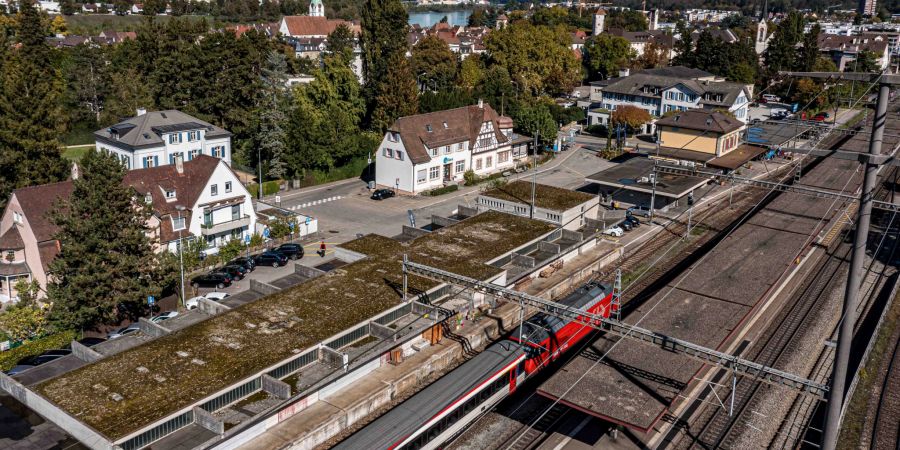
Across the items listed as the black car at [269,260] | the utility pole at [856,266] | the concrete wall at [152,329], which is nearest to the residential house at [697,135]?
the black car at [269,260]

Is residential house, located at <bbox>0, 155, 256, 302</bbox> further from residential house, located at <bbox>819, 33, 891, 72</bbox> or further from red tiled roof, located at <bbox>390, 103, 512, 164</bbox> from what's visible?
residential house, located at <bbox>819, 33, 891, 72</bbox>

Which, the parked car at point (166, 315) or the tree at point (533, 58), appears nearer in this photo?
the parked car at point (166, 315)

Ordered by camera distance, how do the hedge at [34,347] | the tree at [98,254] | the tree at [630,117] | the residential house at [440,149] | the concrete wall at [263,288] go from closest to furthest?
the hedge at [34,347], the tree at [98,254], the concrete wall at [263,288], the residential house at [440,149], the tree at [630,117]

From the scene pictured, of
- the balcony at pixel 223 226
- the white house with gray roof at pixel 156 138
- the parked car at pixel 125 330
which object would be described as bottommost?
the parked car at pixel 125 330

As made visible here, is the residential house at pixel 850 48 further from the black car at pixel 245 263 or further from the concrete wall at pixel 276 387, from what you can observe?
the concrete wall at pixel 276 387

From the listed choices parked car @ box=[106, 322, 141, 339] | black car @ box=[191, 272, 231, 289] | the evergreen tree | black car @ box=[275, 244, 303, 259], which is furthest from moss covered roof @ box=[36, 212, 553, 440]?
the evergreen tree

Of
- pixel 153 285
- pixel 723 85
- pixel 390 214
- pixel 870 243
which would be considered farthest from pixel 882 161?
pixel 723 85

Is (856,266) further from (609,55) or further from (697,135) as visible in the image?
(609,55)
